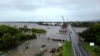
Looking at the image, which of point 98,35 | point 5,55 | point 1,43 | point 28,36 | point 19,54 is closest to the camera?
point 5,55

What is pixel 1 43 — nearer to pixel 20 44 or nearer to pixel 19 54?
pixel 19 54

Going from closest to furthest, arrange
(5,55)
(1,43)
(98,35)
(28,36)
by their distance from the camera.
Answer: (5,55)
(1,43)
(98,35)
(28,36)

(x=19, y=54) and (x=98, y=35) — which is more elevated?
(x=98, y=35)

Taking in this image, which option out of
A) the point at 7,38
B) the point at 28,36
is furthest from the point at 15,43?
the point at 28,36

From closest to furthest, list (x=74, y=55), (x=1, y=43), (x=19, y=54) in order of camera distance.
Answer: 1. (x=74, y=55)
2. (x=19, y=54)
3. (x=1, y=43)

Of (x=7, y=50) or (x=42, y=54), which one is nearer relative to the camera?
(x=42, y=54)

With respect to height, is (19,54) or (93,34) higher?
(93,34)

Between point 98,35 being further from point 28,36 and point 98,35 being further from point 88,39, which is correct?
point 28,36

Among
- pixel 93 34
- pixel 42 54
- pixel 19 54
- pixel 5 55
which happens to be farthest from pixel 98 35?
pixel 5 55

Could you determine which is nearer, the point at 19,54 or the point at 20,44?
the point at 19,54
